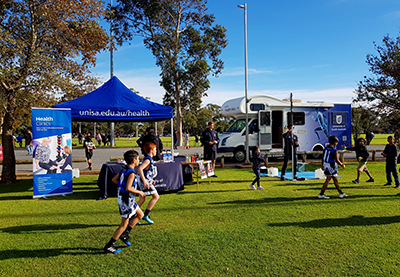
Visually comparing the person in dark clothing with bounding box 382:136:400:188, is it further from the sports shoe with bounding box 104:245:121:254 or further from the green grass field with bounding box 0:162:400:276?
the sports shoe with bounding box 104:245:121:254

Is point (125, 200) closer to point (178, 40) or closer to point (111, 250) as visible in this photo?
point (111, 250)

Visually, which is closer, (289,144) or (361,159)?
(361,159)

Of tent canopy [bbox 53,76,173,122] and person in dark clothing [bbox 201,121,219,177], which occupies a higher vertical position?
tent canopy [bbox 53,76,173,122]

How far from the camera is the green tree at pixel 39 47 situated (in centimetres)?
1020

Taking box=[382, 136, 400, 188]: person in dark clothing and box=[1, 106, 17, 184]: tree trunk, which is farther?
box=[1, 106, 17, 184]: tree trunk

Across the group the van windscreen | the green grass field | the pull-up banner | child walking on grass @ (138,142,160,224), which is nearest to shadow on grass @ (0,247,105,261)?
the green grass field

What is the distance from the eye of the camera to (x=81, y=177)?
477 inches

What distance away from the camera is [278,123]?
16.7m

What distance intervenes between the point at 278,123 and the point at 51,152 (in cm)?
Answer: 1169

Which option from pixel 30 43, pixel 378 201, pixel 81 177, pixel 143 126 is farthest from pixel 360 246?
pixel 143 126

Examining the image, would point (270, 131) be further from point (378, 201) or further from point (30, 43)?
point (30, 43)

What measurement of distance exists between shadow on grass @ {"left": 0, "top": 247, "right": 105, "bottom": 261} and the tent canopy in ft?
19.0

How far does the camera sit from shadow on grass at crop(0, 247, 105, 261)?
432 centimetres

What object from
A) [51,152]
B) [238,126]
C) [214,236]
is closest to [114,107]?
[51,152]
